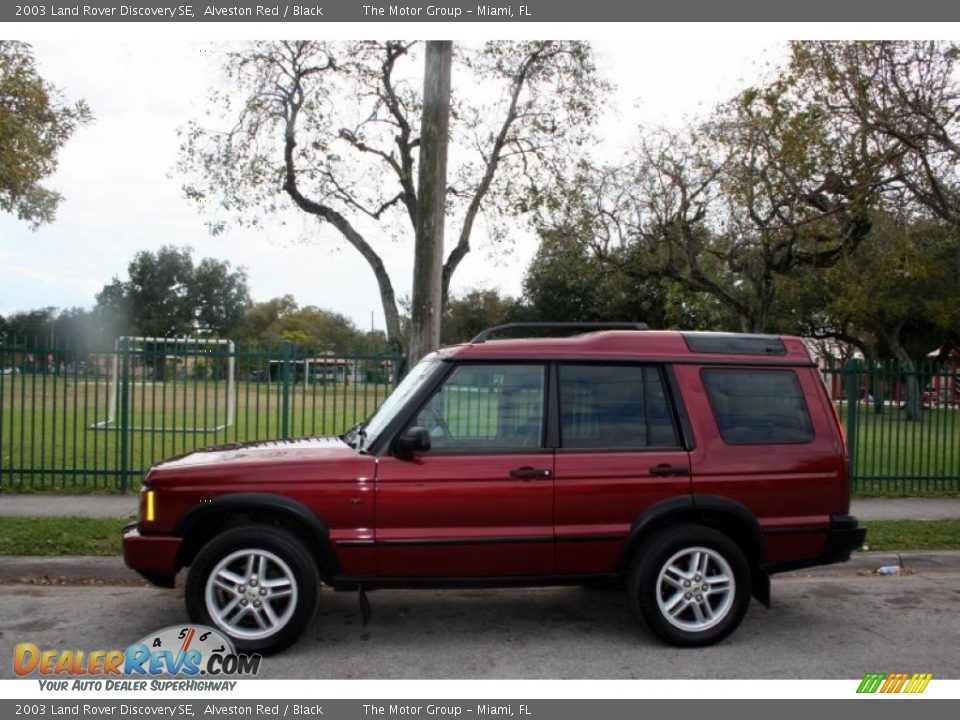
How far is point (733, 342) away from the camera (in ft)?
18.0

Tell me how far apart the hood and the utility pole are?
4.30 meters

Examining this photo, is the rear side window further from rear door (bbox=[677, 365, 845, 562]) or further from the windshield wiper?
the windshield wiper

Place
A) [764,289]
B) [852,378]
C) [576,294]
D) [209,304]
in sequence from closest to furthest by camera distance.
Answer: [852,378], [764,289], [576,294], [209,304]

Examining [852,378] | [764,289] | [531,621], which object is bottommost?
[531,621]

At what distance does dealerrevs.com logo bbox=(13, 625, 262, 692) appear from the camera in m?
4.57

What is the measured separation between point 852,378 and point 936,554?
11.4 ft

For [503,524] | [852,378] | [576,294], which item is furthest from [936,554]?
[576,294]

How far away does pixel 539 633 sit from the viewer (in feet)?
18.1

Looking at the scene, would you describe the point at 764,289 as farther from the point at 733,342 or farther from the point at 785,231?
the point at 733,342

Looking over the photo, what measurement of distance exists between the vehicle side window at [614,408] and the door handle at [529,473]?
26cm

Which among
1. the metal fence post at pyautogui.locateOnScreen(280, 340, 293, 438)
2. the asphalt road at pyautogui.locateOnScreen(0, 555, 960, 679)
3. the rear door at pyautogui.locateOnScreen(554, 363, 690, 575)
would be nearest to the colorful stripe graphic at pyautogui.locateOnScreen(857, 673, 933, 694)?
the asphalt road at pyautogui.locateOnScreen(0, 555, 960, 679)

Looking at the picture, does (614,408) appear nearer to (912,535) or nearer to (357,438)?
(357,438)

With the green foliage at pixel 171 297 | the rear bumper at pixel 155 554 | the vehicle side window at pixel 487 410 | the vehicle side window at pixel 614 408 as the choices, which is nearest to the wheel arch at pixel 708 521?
the vehicle side window at pixel 614 408

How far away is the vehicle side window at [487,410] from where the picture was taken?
5105mm
